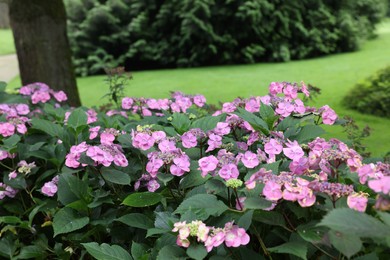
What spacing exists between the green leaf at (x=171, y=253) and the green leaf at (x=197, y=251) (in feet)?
0.21

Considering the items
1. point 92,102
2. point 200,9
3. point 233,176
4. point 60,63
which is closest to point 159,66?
point 200,9

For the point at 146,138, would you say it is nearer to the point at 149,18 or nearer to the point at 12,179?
the point at 12,179

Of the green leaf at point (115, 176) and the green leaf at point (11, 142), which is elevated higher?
the green leaf at point (115, 176)

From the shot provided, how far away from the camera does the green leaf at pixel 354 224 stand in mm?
884

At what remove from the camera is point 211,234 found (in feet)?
3.59

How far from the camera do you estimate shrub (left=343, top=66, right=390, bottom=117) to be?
5383 mm

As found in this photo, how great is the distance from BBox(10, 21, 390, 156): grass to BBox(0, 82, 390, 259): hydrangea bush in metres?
3.92

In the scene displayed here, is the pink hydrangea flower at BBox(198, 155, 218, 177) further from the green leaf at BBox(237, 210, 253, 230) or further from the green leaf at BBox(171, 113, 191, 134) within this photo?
the green leaf at BBox(171, 113, 191, 134)

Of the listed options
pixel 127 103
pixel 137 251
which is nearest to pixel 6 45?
pixel 127 103

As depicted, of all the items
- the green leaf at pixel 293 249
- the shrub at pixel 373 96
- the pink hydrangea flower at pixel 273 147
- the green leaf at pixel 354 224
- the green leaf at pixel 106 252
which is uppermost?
the green leaf at pixel 354 224

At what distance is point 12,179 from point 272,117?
1006 mm

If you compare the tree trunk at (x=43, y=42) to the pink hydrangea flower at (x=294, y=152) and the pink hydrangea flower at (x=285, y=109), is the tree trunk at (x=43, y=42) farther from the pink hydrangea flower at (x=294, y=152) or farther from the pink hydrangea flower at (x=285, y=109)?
the pink hydrangea flower at (x=294, y=152)

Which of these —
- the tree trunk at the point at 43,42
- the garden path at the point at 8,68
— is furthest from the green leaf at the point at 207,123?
the garden path at the point at 8,68

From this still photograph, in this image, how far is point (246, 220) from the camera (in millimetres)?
1136
